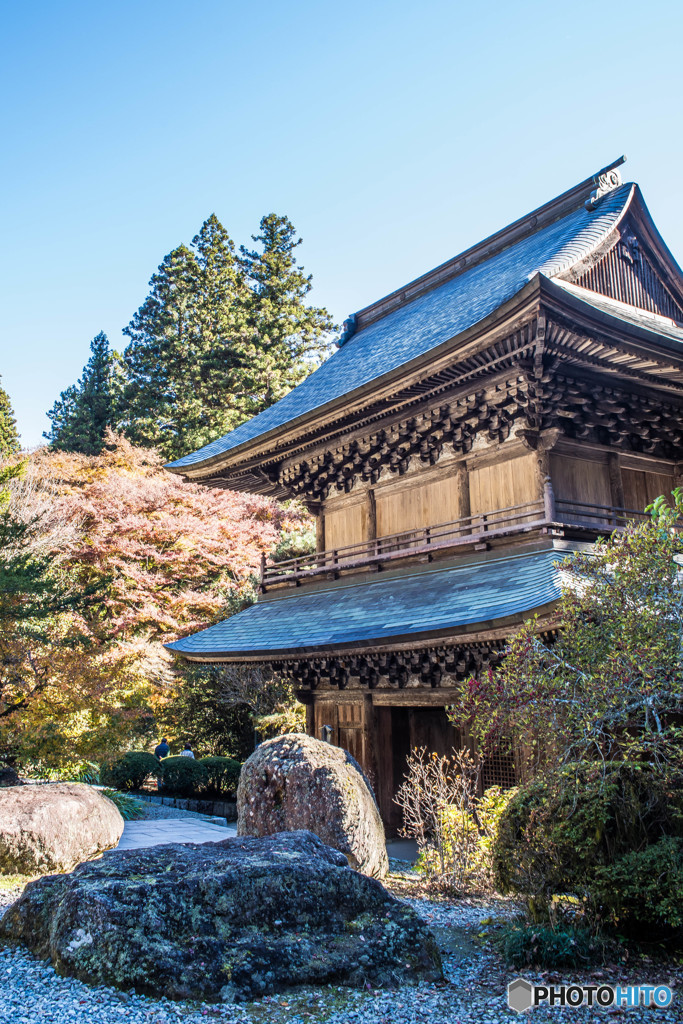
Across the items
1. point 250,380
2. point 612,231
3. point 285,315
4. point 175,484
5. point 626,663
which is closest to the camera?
point 626,663

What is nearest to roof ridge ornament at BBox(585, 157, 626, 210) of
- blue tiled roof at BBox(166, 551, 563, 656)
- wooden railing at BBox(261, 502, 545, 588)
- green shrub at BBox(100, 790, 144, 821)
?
wooden railing at BBox(261, 502, 545, 588)

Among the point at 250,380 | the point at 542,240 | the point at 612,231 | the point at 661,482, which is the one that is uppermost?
the point at 250,380

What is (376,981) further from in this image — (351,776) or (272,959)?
(351,776)

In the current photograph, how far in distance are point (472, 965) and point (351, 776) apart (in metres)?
3.20

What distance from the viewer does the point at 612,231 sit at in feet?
37.2

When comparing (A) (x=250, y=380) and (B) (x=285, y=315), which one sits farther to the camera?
(B) (x=285, y=315)

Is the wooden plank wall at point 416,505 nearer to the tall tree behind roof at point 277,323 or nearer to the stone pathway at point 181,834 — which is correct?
the stone pathway at point 181,834

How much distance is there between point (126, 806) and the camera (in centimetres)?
1458

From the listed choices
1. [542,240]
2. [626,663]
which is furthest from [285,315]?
[626,663]

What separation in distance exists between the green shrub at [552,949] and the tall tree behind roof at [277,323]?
30.9 meters

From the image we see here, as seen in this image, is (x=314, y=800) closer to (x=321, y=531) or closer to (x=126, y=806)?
(x=321, y=531)

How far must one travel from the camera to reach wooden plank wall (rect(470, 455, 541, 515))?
10.1m

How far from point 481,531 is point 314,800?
4.34 meters

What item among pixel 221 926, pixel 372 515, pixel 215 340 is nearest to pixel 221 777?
pixel 372 515
